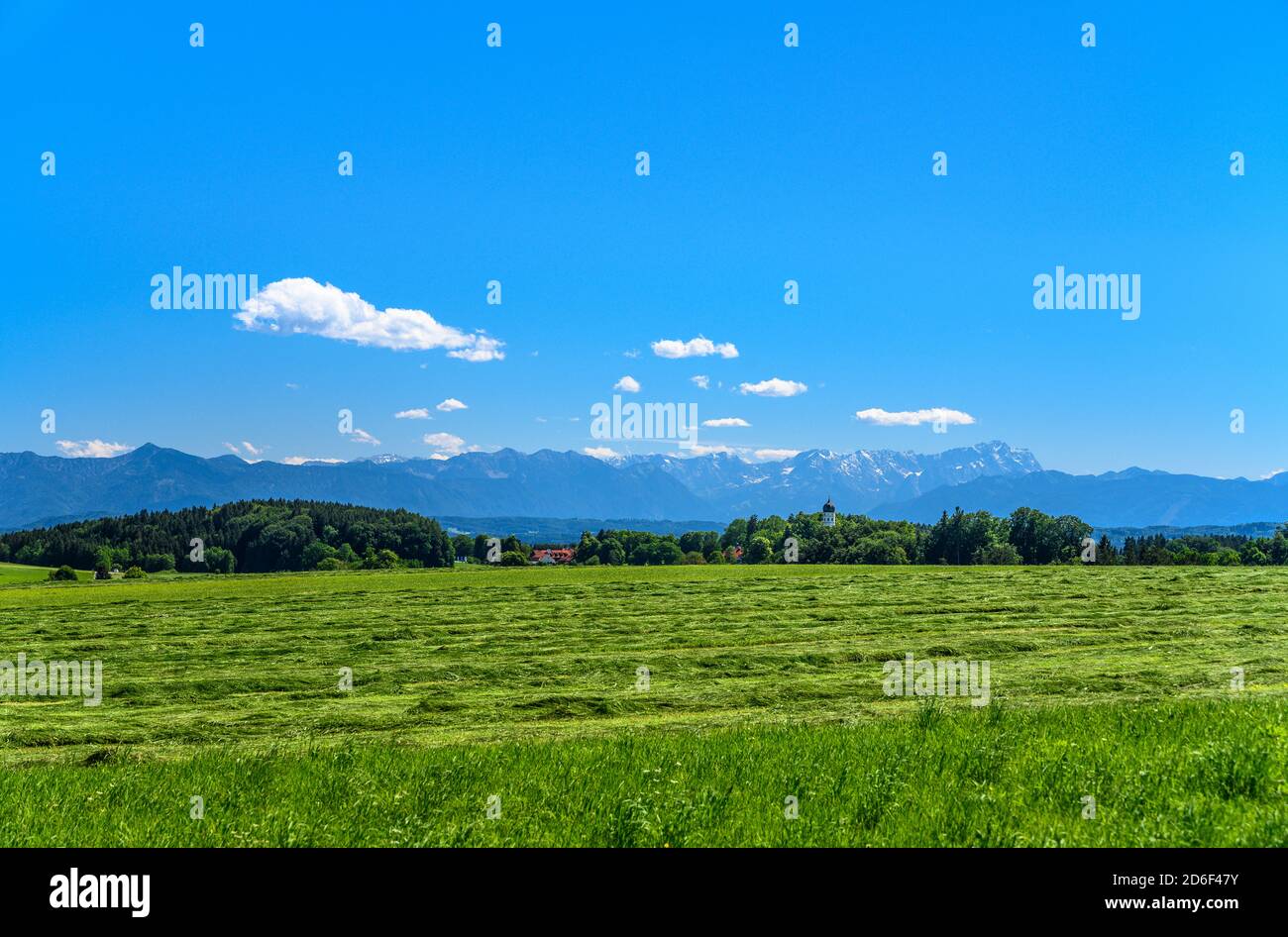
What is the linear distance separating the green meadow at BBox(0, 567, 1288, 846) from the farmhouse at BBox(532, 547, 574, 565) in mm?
84023

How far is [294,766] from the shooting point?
381 inches

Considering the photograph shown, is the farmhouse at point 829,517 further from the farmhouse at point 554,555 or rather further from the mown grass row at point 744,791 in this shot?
the mown grass row at point 744,791

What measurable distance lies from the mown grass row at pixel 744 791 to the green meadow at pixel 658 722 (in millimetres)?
42

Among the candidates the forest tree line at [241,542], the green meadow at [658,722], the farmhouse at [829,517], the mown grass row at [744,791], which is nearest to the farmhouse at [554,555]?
the forest tree line at [241,542]

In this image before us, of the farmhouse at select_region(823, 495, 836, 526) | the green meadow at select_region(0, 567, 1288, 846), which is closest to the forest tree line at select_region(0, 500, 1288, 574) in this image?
the farmhouse at select_region(823, 495, 836, 526)

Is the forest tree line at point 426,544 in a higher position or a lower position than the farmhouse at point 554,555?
higher

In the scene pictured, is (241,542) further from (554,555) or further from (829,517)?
(829,517)

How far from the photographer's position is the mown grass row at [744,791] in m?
5.97

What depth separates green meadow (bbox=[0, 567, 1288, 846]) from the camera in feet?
21.0

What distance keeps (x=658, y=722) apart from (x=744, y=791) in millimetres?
8264

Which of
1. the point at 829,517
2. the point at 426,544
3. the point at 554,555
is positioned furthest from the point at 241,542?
the point at 829,517
